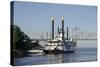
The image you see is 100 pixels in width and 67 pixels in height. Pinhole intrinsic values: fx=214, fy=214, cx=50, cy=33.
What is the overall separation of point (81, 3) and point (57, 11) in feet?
1.77

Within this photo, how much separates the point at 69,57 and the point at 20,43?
0.96 metres

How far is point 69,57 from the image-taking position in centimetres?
396

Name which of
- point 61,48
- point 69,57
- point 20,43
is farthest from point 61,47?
point 20,43

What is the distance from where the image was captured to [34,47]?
12.4ft

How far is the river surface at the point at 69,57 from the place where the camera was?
370 centimetres

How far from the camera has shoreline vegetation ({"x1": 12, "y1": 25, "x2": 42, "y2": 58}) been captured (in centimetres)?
362

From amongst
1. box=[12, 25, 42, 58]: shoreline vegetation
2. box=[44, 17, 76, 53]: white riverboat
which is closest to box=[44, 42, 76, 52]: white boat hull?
box=[44, 17, 76, 53]: white riverboat

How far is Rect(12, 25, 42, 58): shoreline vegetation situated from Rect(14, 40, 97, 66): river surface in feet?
0.33

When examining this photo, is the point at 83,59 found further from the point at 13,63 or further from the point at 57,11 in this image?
the point at 13,63

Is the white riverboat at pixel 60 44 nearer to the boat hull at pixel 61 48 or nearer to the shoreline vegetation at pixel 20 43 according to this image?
the boat hull at pixel 61 48

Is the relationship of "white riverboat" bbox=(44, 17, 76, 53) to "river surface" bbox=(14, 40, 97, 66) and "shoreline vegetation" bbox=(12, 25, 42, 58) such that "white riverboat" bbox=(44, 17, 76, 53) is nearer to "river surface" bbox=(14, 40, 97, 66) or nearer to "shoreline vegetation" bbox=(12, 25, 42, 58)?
"river surface" bbox=(14, 40, 97, 66)

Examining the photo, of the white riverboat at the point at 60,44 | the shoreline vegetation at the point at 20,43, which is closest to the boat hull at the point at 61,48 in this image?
the white riverboat at the point at 60,44
